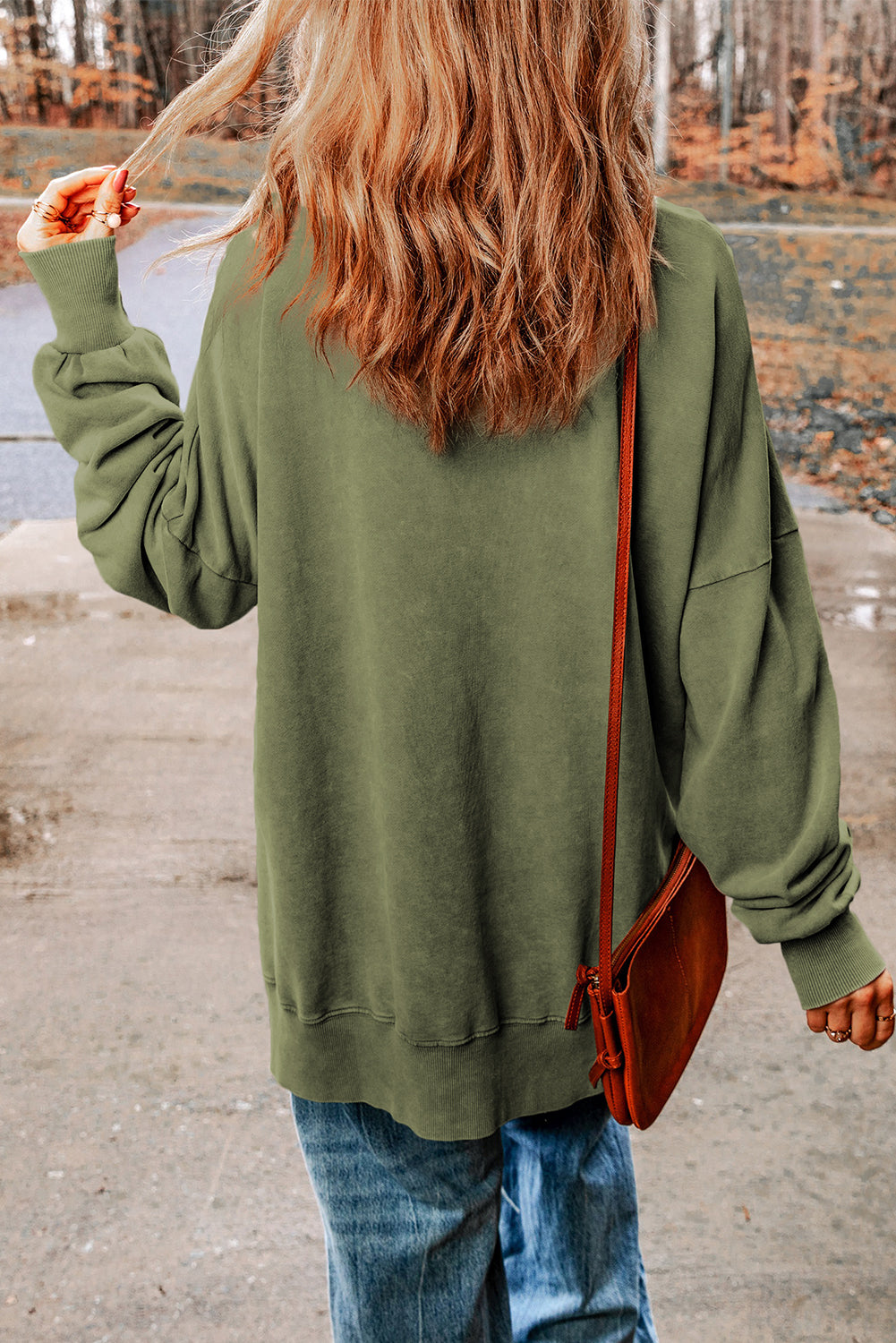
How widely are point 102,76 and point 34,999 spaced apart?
939 cm

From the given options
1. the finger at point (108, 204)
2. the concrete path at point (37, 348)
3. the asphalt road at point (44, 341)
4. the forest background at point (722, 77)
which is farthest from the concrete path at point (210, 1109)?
the forest background at point (722, 77)

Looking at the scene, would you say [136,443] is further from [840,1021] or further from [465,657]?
[840,1021]

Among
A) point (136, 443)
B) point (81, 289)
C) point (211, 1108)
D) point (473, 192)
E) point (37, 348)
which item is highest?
point (473, 192)

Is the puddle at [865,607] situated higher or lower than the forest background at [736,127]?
lower

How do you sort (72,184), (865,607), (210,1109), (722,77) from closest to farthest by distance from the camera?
(72,184) < (210,1109) < (865,607) < (722,77)

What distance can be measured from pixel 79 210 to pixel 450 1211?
45.3 inches

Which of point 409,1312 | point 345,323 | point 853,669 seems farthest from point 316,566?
point 853,669

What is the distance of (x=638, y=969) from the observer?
3.95ft

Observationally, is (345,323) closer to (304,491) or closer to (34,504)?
(304,491)

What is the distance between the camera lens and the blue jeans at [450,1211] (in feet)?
4.21

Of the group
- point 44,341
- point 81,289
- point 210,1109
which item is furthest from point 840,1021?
point 44,341

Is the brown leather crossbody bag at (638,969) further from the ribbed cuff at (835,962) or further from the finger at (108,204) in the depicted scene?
the finger at (108,204)

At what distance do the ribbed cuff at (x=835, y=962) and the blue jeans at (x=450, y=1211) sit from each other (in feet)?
1.09

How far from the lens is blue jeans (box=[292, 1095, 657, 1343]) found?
1.28 m
